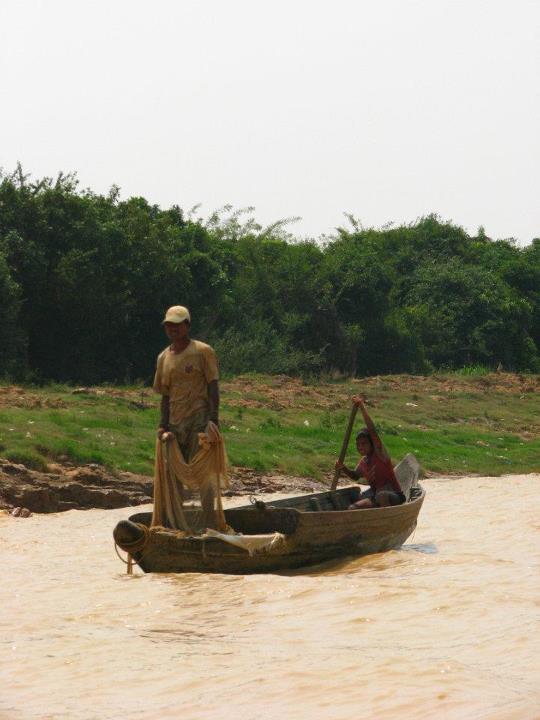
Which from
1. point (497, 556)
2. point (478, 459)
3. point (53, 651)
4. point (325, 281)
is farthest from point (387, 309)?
point (53, 651)

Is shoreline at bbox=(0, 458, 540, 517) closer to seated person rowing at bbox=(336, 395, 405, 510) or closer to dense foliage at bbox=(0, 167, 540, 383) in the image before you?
seated person rowing at bbox=(336, 395, 405, 510)

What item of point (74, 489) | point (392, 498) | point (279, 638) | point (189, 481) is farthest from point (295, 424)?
point (279, 638)

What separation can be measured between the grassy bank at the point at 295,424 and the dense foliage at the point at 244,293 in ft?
12.5

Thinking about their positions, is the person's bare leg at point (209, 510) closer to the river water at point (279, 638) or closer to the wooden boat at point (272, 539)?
the wooden boat at point (272, 539)

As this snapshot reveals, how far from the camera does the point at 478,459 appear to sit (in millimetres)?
23766

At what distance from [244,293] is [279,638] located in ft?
104

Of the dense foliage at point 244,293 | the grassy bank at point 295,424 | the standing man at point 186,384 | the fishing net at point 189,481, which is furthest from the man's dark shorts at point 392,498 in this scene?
the dense foliage at point 244,293

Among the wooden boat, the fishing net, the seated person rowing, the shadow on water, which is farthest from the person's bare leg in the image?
the shadow on water

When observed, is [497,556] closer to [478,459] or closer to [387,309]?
[478,459]

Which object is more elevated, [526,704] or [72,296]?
[72,296]

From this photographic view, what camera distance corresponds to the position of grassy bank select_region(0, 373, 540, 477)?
1889cm

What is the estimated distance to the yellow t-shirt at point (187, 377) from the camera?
37.0 feet

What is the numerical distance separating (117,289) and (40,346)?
234 cm

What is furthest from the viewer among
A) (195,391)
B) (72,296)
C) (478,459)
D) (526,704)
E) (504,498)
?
(72,296)
